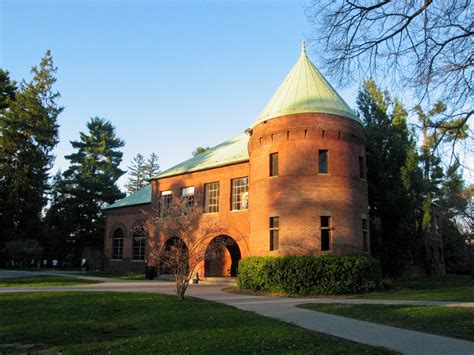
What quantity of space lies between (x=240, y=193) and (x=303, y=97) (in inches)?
297

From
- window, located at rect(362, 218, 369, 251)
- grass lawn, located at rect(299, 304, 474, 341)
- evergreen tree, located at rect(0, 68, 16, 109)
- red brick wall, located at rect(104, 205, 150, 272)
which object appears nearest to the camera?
grass lawn, located at rect(299, 304, 474, 341)

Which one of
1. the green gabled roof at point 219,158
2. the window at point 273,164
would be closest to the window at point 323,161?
the window at point 273,164

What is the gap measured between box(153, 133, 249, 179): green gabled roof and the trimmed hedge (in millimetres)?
8683

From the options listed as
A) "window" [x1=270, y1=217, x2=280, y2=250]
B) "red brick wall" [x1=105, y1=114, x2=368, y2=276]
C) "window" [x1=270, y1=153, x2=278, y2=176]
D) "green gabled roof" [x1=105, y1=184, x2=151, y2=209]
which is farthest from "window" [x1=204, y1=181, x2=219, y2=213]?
"green gabled roof" [x1=105, y1=184, x2=151, y2=209]

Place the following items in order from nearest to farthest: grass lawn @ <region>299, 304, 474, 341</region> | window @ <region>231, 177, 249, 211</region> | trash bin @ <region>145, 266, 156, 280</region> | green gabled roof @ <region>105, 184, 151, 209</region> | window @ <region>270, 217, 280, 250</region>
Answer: grass lawn @ <region>299, 304, 474, 341</region>, window @ <region>270, 217, 280, 250</region>, window @ <region>231, 177, 249, 211</region>, trash bin @ <region>145, 266, 156, 280</region>, green gabled roof @ <region>105, 184, 151, 209</region>

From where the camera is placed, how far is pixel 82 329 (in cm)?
930

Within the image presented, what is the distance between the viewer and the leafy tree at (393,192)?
2631 cm

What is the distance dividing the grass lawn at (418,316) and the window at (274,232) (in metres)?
7.23

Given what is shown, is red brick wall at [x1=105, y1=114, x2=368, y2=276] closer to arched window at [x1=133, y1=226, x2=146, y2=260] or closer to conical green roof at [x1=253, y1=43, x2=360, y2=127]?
conical green roof at [x1=253, y1=43, x2=360, y2=127]

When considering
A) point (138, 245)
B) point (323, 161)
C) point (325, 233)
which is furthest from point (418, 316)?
point (138, 245)

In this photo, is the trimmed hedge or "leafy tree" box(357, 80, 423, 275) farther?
"leafy tree" box(357, 80, 423, 275)

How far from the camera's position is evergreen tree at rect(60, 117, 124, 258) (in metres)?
55.8

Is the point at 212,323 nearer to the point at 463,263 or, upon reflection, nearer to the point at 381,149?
the point at 381,149

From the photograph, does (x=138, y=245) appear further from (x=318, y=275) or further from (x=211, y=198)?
(x=318, y=275)
